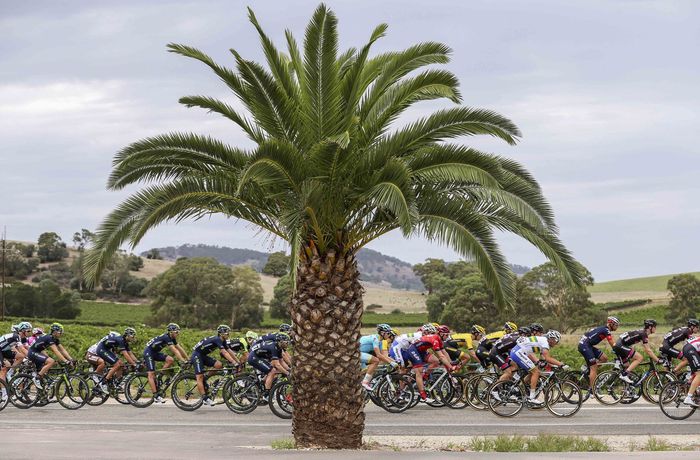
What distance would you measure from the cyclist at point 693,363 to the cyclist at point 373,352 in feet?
19.6

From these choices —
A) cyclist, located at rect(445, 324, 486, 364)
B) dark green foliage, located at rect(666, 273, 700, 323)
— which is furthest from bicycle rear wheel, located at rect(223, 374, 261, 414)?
dark green foliage, located at rect(666, 273, 700, 323)

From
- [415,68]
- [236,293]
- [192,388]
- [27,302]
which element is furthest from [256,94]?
[27,302]

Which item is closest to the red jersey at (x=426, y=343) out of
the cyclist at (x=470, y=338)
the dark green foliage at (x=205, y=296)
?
the cyclist at (x=470, y=338)

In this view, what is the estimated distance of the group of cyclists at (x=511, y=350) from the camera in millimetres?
20781

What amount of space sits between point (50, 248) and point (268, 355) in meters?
123

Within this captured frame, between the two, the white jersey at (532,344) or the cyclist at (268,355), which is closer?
the white jersey at (532,344)

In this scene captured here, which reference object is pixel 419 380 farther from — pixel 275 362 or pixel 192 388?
pixel 192 388

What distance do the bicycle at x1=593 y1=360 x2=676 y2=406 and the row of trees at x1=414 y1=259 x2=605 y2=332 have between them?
137 feet

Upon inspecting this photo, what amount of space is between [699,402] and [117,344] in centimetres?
1239

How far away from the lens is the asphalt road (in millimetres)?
16969

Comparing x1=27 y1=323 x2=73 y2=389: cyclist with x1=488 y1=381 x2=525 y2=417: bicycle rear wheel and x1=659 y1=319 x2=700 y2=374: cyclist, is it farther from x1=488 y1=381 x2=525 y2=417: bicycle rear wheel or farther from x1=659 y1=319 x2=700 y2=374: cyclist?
x1=659 y1=319 x2=700 y2=374: cyclist

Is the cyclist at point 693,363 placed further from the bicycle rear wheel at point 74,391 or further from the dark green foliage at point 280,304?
the dark green foliage at point 280,304

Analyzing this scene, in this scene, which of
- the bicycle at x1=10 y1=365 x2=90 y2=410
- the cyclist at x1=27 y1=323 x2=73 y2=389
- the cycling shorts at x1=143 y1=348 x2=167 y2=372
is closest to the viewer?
the cycling shorts at x1=143 y1=348 x2=167 y2=372

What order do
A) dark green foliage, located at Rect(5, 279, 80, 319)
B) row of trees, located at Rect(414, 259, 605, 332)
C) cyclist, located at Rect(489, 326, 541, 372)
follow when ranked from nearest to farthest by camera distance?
cyclist, located at Rect(489, 326, 541, 372) → row of trees, located at Rect(414, 259, 605, 332) → dark green foliage, located at Rect(5, 279, 80, 319)
